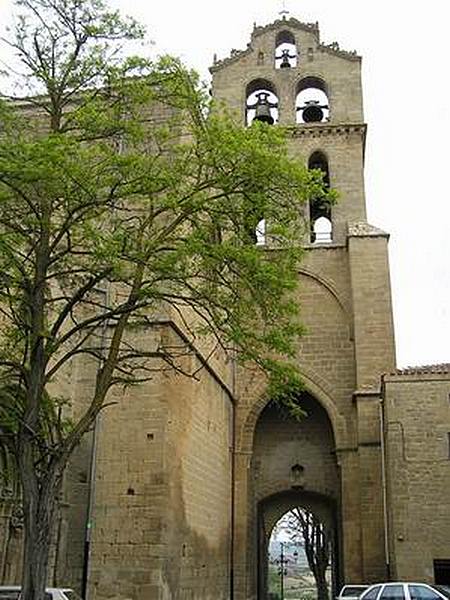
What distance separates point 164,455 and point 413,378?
290 inches

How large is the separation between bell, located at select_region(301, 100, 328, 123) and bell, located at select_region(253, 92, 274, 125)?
1314mm

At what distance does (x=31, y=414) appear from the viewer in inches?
356

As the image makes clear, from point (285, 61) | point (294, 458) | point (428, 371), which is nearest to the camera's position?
point (428, 371)

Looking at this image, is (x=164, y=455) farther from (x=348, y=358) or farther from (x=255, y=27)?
(x=255, y=27)

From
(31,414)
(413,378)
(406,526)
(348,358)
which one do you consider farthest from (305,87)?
(31,414)

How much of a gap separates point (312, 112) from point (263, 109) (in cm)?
181

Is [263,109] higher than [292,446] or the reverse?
higher

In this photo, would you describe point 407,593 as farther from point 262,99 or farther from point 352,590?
point 262,99

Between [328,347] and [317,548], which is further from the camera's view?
[317,548]

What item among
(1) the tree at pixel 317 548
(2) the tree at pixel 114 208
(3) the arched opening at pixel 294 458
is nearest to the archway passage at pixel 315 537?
(1) the tree at pixel 317 548

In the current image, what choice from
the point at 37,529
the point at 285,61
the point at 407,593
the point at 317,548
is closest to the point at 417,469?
the point at 407,593

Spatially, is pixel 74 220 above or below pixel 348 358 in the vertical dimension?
below

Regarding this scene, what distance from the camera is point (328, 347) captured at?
72.4 feet

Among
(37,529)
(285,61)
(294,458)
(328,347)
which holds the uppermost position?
(285,61)
